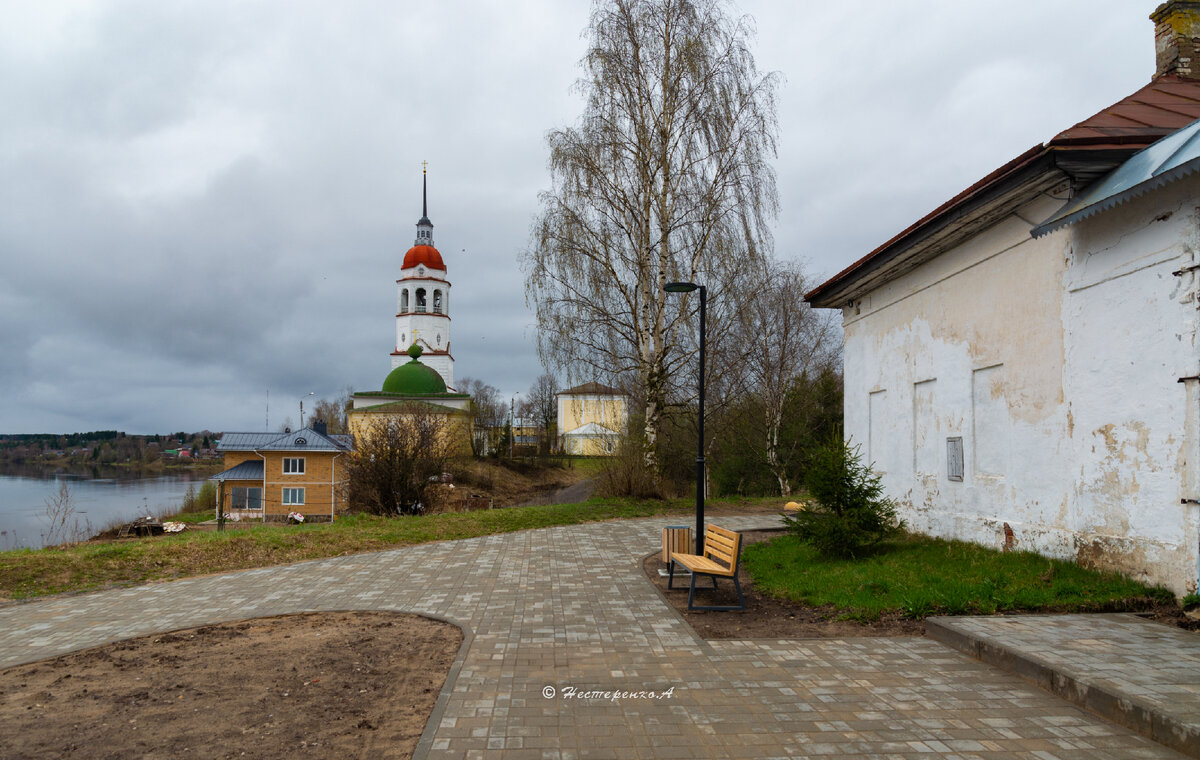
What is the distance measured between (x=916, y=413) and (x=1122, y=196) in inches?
214

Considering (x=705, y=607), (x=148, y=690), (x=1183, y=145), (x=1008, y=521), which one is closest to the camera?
(x=148, y=690)

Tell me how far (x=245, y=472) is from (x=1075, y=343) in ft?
100

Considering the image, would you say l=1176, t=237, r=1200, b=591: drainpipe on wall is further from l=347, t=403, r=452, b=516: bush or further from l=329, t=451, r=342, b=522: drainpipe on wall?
l=329, t=451, r=342, b=522: drainpipe on wall

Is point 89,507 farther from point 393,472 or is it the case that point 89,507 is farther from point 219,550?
point 219,550

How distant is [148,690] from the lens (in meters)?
5.17

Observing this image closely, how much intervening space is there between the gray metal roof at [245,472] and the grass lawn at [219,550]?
17.2 m

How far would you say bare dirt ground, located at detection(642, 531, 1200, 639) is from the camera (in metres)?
6.40

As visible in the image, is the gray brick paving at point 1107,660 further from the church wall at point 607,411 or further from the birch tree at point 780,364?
the birch tree at point 780,364

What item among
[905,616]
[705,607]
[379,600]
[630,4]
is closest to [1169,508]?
[905,616]

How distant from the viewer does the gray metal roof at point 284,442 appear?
29.5 m

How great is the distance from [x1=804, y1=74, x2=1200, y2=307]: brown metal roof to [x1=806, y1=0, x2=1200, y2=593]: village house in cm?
2

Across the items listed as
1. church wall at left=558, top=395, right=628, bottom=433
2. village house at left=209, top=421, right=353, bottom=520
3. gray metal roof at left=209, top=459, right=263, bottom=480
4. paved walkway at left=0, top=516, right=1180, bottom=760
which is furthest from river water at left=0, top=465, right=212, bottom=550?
church wall at left=558, top=395, right=628, bottom=433

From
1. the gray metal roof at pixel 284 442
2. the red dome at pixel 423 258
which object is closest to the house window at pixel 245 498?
the gray metal roof at pixel 284 442

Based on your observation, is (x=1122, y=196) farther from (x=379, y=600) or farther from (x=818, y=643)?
(x=379, y=600)
